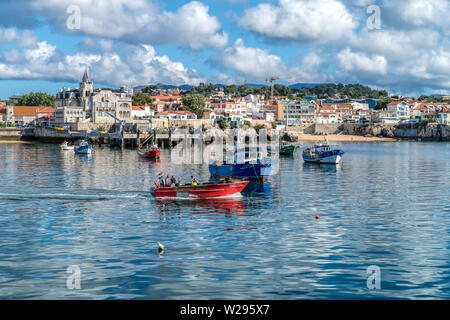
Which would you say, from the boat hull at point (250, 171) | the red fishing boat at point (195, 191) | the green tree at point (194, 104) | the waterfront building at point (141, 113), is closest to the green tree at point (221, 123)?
the green tree at point (194, 104)

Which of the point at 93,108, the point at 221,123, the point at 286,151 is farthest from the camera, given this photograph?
the point at 221,123

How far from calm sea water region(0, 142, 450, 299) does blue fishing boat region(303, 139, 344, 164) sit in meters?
31.3

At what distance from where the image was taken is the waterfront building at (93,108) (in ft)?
552

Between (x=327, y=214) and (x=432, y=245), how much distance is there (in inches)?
406

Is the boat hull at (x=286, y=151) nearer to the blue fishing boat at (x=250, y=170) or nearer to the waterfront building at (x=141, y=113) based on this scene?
the blue fishing boat at (x=250, y=170)

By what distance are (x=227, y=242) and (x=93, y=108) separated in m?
147

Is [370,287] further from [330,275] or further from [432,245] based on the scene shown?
[432,245]

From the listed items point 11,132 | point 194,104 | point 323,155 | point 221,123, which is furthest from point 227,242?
point 194,104

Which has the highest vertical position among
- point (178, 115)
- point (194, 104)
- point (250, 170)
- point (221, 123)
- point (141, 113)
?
point (194, 104)

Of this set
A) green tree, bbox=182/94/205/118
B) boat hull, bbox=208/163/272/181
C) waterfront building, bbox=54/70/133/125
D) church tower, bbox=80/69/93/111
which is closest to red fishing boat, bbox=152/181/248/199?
boat hull, bbox=208/163/272/181

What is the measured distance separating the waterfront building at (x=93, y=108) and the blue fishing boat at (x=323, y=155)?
9419 cm

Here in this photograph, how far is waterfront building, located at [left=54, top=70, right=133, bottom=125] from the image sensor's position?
552ft

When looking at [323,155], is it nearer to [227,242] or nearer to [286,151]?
[286,151]

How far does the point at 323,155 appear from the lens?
85.9 meters
